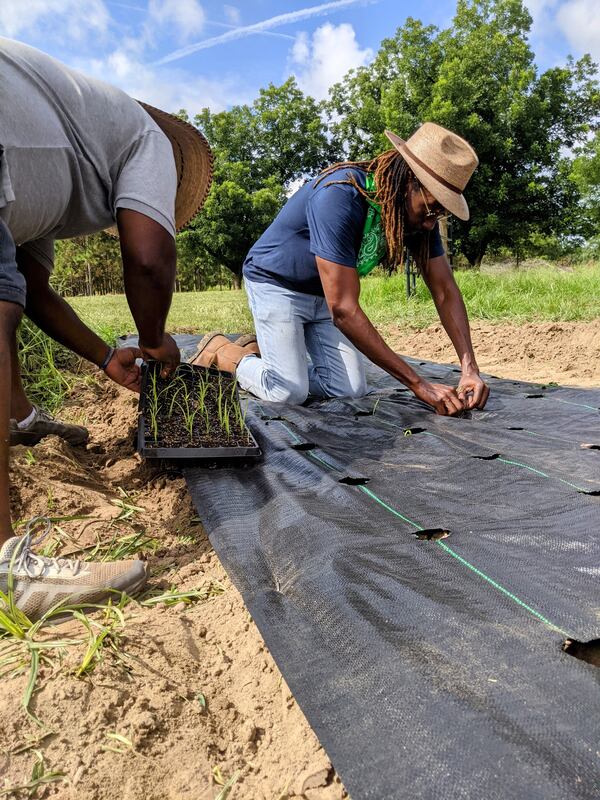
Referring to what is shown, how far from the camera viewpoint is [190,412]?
2.19 metres

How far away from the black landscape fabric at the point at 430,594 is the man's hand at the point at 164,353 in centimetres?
40

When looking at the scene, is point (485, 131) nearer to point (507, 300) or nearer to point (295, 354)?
point (507, 300)

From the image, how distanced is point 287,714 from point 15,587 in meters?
0.56

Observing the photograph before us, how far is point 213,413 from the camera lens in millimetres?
2193

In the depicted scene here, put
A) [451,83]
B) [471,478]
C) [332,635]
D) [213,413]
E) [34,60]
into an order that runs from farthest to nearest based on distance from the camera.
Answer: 1. [451,83]
2. [213,413]
3. [471,478]
4. [34,60]
5. [332,635]

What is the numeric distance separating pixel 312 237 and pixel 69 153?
A: 1.19 metres

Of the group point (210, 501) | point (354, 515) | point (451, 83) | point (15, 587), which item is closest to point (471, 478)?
point (354, 515)

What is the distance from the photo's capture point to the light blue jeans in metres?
2.75

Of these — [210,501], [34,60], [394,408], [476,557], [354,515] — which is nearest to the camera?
[476,557]

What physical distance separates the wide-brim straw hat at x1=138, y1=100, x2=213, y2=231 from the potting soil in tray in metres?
0.57

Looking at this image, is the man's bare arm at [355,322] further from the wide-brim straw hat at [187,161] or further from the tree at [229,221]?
the tree at [229,221]

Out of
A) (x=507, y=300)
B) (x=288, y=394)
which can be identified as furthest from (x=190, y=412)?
(x=507, y=300)

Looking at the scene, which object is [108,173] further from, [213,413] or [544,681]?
[544,681]

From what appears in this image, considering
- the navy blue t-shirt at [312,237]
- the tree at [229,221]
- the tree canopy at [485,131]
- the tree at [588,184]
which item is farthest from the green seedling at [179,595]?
the tree at [229,221]
